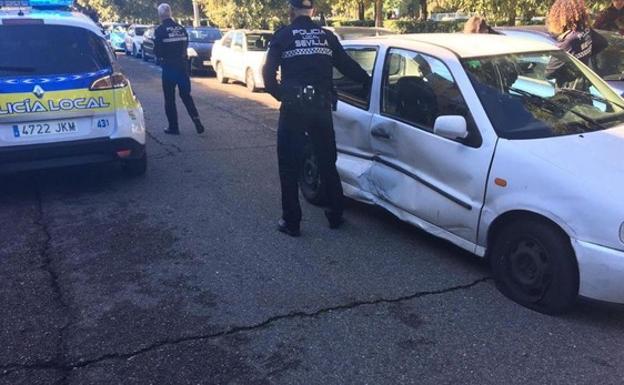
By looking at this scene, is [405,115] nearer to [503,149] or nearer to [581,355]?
[503,149]

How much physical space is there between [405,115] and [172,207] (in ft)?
7.80

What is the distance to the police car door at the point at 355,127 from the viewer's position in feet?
15.9

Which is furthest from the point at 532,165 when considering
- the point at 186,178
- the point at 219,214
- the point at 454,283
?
the point at 186,178

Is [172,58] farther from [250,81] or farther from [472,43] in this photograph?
[250,81]

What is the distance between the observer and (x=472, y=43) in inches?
175

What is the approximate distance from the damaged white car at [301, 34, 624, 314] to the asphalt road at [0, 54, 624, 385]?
29 cm

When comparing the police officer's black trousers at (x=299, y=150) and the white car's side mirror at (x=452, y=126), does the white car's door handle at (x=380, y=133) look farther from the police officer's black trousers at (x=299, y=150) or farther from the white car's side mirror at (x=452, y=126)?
the white car's side mirror at (x=452, y=126)

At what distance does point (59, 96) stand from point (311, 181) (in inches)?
96.1

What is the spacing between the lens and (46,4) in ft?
23.4

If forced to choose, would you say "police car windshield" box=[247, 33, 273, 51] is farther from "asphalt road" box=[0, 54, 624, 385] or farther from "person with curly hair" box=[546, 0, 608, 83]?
"asphalt road" box=[0, 54, 624, 385]

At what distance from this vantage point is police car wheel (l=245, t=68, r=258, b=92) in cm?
1370

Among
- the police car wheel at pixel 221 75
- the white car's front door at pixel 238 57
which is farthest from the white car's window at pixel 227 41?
the police car wheel at pixel 221 75

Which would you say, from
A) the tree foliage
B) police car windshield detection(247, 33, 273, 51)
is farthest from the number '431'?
the tree foliage

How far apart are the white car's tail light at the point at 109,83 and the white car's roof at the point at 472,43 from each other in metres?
2.59
